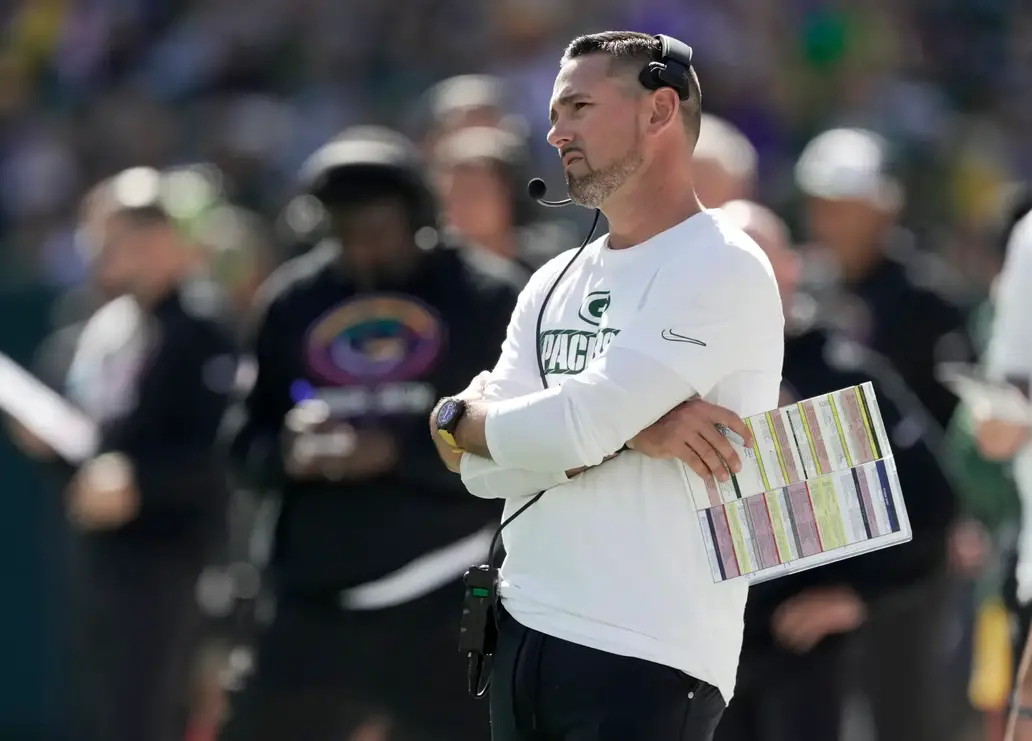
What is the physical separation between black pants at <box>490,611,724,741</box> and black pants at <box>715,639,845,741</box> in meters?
1.55

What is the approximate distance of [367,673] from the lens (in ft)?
16.2

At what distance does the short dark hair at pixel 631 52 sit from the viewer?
124 inches

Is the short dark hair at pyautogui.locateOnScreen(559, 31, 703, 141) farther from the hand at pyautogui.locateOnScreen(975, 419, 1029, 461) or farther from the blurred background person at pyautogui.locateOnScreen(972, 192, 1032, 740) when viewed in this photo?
the hand at pyautogui.locateOnScreen(975, 419, 1029, 461)

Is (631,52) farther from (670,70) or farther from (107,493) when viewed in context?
(107,493)

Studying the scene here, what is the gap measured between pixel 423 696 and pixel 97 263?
2.56m

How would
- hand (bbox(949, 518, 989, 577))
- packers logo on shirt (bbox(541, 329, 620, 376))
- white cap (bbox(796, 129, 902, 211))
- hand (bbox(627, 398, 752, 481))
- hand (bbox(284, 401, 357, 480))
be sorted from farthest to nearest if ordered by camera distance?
1. white cap (bbox(796, 129, 902, 211))
2. hand (bbox(949, 518, 989, 577))
3. hand (bbox(284, 401, 357, 480))
4. packers logo on shirt (bbox(541, 329, 620, 376))
5. hand (bbox(627, 398, 752, 481))

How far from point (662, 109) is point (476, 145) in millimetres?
2780

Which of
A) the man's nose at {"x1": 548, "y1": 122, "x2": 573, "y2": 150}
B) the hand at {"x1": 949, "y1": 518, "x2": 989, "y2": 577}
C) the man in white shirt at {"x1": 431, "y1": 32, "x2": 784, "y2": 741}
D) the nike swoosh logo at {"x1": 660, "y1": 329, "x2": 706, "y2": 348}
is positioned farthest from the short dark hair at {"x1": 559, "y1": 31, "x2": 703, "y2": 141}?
the hand at {"x1": 949, "y1": 518, "x2": 989, "y2": 577}

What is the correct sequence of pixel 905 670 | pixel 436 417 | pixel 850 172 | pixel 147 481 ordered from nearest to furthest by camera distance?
pixel 436 417
pixel 905 670
pixel 147 481
pixel 850 172

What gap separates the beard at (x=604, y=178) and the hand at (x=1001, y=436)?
1.53m

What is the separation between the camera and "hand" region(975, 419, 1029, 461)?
167 inches

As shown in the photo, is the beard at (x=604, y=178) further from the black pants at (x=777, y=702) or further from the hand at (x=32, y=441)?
the hand at (x=32, y=441)

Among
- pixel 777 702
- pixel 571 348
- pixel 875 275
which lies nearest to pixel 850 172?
pixel 875 275

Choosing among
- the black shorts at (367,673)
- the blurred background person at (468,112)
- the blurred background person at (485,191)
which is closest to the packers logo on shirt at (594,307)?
the black shorts at (367,673)
